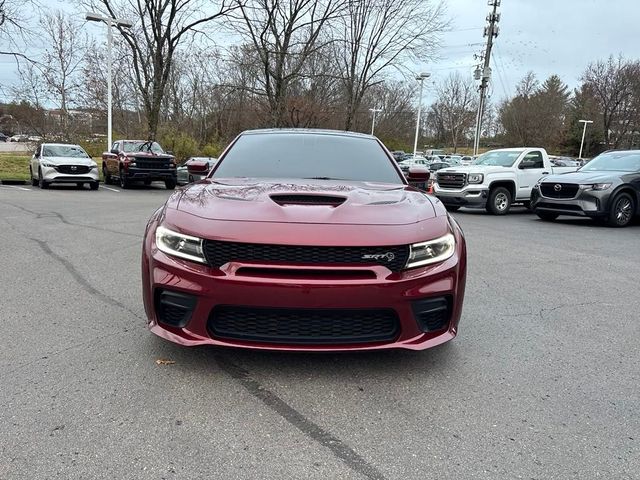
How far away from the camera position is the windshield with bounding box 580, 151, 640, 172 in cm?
1206

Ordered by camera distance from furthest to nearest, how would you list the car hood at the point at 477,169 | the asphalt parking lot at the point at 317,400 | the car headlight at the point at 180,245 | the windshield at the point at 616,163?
the car hood at the point at 477,169
the windshield at the point at 616,163
the car headlight at the point at 180,245
the asphalt parking lot at the point at 317,400

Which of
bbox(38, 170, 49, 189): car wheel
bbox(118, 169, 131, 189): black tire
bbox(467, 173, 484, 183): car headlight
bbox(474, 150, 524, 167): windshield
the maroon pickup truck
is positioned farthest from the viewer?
bbox(118, 169, 131, 189): black tire

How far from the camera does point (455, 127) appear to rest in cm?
7119

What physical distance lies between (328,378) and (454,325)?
0.85 metres

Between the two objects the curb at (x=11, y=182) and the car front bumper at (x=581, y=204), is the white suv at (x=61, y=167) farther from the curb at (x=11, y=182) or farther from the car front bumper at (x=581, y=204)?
the car front bumper at (x=581, y=204)

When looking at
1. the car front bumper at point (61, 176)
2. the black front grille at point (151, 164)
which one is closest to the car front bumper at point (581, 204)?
the black front grille at point (151, 164)

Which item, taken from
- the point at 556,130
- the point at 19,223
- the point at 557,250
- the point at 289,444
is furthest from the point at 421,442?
the point at 556,130

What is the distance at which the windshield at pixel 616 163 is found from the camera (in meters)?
12.1

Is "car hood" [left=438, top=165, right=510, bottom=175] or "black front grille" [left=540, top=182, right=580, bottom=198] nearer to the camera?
"black front grille" [left=540, top=182, right=580, bottom=198]

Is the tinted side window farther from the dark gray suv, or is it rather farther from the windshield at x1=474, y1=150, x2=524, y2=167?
the dark gray suv

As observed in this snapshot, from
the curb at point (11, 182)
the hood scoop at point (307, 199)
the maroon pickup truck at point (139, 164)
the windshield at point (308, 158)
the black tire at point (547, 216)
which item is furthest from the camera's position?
the curb at point (11, 182)

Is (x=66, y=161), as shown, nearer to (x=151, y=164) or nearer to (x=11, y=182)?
(x=151, y=164)

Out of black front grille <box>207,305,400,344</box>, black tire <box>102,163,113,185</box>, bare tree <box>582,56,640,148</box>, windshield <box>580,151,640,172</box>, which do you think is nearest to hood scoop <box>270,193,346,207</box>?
black front grille <box>207,305,400,344</box>

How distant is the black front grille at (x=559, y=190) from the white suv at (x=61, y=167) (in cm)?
1473
